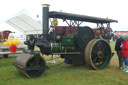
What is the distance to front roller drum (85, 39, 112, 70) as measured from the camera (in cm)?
455

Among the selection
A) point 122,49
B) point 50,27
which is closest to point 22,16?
point 50,27

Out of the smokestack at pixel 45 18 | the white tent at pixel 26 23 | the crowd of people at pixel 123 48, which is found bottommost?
the crowd of people at pixel 123 48

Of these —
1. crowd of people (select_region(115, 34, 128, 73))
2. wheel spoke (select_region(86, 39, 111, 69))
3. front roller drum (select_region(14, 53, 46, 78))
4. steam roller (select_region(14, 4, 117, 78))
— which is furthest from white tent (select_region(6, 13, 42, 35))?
crowd of people (select_region(115, 34, 128, 73))

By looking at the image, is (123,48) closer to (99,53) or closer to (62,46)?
(99,53)

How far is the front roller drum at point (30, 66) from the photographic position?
3693 millimetres

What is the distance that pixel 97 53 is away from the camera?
4.85 metres

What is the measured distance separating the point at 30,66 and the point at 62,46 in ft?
3.69

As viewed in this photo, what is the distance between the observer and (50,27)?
4398mm

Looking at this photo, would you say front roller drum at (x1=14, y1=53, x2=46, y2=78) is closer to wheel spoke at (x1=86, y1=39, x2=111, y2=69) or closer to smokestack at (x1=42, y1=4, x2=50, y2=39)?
→ smokestack at (x1=42, y1=4, x2=50, y2=39)

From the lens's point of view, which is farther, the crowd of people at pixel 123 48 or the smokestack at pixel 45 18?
the crowd of people at pixel 123 48

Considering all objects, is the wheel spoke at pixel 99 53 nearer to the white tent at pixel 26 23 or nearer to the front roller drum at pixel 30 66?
the front roller drum at pixel 30 66

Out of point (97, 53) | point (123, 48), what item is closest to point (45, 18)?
point (97, 53)

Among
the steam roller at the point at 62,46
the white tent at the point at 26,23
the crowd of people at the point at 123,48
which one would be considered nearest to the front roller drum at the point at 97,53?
the steam roller at the point at 62,46

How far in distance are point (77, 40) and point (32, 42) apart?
1440mm
